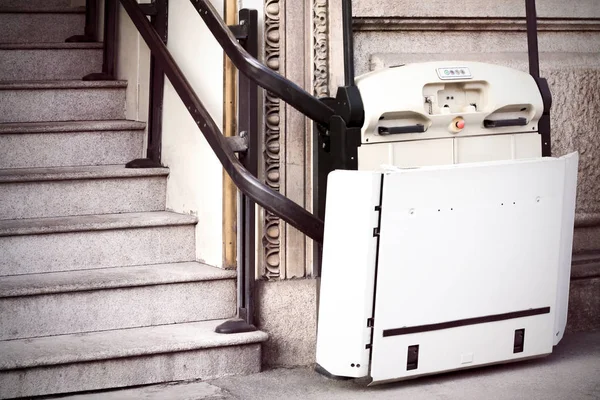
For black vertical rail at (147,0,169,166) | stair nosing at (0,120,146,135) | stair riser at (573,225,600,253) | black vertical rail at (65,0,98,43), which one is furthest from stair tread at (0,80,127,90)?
stair riser at (573,225,600,253)

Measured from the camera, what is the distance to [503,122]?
327cm

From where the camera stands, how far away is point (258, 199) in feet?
10.0

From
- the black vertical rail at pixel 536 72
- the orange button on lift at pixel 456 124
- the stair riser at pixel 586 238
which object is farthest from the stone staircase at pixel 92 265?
the stair riser at pixel 586 238

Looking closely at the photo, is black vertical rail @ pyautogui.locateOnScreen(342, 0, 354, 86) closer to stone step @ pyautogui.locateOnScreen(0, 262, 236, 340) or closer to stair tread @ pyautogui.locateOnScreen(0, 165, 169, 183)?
stone step @ pyautogui.locateOnScreen(0, 262, 236, 340)

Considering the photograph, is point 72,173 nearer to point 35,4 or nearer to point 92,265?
point 92,265

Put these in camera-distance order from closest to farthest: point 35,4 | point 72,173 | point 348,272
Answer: point 348,272
point 72,173
point 35,4

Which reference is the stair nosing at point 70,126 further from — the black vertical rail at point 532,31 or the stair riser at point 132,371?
the black vertical rail at point 532,31

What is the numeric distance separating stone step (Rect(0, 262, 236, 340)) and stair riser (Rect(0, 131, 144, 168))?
0.73 m

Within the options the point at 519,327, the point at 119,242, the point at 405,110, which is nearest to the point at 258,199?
the point at 405,110

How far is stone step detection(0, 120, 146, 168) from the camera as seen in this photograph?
394 cm

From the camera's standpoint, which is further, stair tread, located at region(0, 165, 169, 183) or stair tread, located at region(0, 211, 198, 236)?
stair tread, located at region(0, 165, 169, 183)

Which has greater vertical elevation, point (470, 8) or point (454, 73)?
point (470, 8)

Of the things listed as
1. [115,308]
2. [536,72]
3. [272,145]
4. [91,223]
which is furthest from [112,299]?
[536,72]

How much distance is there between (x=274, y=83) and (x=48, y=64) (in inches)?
77.1
